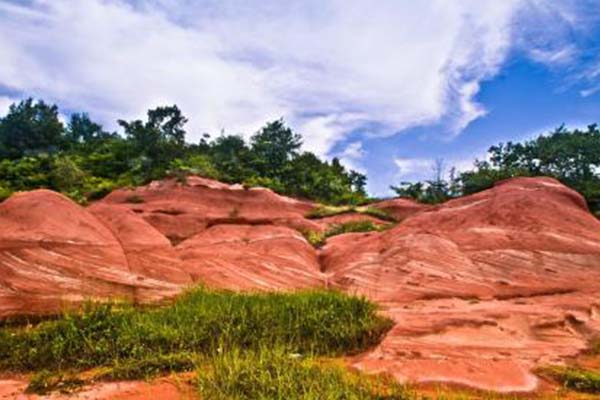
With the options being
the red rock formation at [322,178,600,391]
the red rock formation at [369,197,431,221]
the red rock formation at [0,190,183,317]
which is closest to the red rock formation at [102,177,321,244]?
the red rock formation at [322,178,600,391]

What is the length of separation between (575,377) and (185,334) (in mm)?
5073

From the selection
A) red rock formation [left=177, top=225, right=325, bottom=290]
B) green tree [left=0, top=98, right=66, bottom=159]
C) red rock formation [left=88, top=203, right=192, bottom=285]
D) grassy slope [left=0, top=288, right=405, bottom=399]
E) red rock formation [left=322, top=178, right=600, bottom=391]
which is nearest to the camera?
grassy slope [left=0, top=288, right=405, bottom=399]

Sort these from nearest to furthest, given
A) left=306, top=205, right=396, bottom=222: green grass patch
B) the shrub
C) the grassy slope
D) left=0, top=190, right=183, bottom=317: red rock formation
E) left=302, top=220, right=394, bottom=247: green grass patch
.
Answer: the grassy slope → left=0, top=190, right=183, bottom=317: red rock formation → left=302, top=220, right=394, bottom=247: green grass patch → the shrub → left=306, top=205, right=396, bottom=222: green grass patch

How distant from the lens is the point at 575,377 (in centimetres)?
551

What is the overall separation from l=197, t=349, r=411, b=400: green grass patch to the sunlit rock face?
23.4 inches

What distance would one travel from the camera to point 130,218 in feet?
41.3

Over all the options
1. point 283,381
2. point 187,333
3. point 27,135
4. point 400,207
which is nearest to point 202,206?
point 400,207

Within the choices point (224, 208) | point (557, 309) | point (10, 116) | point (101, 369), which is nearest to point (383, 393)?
point (101, 369)

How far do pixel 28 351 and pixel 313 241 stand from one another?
896cm

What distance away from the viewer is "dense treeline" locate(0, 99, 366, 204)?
19.9 m

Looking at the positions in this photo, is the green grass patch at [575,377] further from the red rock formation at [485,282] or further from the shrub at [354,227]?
the shrub at [354,227]

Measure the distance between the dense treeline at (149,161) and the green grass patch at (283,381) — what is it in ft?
45.2

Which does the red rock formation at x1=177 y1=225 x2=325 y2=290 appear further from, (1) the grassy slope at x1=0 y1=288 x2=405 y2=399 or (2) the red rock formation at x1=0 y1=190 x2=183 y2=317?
(1) the grassy slope at x1=0 y1=288 x2=405 y2=399

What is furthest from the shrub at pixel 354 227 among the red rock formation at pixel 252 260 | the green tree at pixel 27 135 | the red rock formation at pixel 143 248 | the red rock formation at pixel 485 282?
the green tree at pixel 27 135
